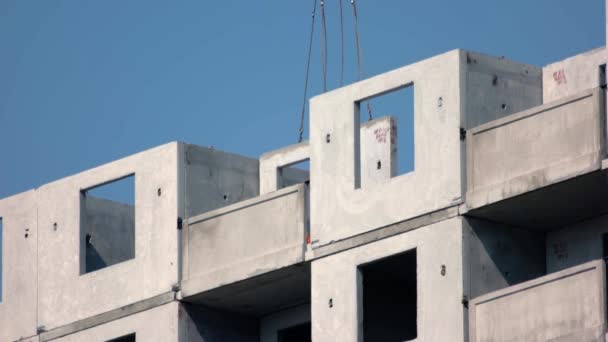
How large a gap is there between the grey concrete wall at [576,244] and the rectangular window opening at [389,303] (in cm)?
302

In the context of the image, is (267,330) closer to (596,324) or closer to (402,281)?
(402,281)

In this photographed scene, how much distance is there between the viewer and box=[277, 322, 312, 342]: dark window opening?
186ft

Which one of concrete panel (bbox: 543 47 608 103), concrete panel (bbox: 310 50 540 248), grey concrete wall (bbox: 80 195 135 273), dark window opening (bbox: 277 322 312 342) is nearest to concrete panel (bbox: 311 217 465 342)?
concrete panel (bbox: 310 50 540 248)

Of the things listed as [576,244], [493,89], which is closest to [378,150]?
[493,89]

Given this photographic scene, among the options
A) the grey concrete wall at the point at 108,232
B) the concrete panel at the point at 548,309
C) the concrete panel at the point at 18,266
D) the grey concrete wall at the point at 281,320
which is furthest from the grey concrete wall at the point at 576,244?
the concrete panel at the point at 18,266

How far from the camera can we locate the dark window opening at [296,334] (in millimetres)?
56625

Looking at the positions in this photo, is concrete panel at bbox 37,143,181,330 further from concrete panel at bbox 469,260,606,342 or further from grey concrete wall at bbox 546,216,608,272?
concrete panel at bbox 469,260,606,342

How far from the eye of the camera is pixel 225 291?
5497 centimetres

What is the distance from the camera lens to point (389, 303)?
54.3 m

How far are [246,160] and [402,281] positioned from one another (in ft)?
17.5

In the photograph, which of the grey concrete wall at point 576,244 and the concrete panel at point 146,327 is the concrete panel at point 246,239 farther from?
the grey concrete wall at point 576,244

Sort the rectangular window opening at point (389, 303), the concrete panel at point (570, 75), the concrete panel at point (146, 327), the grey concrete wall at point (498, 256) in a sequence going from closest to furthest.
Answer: the grey concrete wall at point (498, 256), the concrete panel at point (570, 75), the rectangular window opening at point (389, 303), the concrete panel at point (146, 327)

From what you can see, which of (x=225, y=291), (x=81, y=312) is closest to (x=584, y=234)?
(x=225, y=291)

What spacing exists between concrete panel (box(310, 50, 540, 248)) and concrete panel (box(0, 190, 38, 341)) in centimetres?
836
